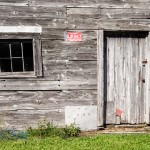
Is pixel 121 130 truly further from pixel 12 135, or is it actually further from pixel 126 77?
pixel 12 135

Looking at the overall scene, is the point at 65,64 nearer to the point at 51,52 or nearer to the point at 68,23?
the point at 51,52

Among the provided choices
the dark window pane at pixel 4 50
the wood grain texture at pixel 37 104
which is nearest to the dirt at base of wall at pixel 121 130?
the wood grain texture at pixel 37 104

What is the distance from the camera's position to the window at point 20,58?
6.99 m

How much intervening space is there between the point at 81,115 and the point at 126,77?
4.82 feet

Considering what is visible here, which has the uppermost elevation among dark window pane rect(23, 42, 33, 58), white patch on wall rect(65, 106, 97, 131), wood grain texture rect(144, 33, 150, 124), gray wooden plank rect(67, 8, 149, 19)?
gray wooden plank rect(67, 8, 149, 19)

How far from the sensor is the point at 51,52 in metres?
7.02

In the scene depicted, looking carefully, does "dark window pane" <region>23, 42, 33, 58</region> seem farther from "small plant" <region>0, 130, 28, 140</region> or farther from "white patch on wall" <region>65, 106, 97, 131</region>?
"small plant" <region>0, 130, 28, 140</region>

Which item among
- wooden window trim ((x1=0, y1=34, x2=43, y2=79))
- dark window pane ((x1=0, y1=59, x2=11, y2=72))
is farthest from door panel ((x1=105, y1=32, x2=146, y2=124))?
dark window pane ((x1=0, y1=59, x2=11, y2=72))

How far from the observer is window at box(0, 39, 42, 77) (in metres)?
6.99

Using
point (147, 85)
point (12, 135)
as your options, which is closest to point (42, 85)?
point (12, 135)

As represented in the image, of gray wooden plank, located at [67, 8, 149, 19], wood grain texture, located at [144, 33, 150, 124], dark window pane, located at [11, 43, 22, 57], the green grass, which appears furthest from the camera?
wood grain texture, located at [144, 33, 150, 124]

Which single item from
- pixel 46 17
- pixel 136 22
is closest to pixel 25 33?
pixel 46 17

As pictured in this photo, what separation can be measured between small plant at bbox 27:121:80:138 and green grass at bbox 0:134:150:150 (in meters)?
0.20

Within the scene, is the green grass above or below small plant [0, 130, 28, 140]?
below
